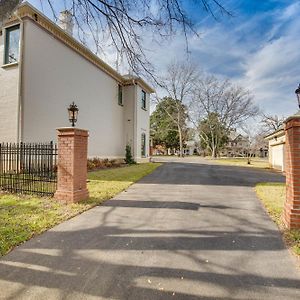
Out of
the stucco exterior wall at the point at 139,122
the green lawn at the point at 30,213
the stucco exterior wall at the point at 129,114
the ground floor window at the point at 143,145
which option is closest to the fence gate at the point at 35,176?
the green lawn at the point at 30,213

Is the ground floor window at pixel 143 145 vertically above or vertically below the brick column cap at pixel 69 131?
above

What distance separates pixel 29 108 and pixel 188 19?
8473 millimetres

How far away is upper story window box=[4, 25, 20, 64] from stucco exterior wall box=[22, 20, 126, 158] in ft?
2.06

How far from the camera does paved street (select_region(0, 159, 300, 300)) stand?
9.21 ft

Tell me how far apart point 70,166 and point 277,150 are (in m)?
17.5

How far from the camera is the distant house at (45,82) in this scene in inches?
428

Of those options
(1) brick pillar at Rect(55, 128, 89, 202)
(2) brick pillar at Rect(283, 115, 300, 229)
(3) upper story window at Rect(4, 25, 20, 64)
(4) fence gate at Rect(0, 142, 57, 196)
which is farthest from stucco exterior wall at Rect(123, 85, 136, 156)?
(2) brick pillar at Rect(283, 115, 300, 229)

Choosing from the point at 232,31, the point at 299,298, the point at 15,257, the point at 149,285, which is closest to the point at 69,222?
the point at 15,257

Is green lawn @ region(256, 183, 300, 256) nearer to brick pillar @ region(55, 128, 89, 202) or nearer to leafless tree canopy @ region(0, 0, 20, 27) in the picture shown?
brick pillar @ region(55, 128, 89, 202)

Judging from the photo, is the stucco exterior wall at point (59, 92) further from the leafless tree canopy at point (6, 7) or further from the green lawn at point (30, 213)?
the leafless tree canopy at point (6, 7)

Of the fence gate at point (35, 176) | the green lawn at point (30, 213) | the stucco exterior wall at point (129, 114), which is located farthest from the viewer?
the stucco exterior wall at point (129, 114)

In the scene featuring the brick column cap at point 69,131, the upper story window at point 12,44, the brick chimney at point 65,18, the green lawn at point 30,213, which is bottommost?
the green lawn at point 30,213

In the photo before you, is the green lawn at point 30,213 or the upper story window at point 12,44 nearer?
the green lawn at point 30,213

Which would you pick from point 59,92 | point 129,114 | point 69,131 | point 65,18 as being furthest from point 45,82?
point 129,114
